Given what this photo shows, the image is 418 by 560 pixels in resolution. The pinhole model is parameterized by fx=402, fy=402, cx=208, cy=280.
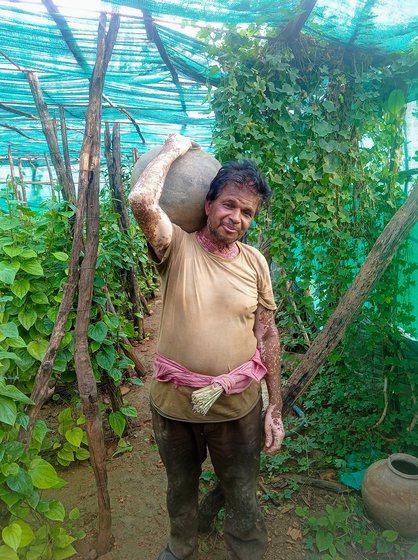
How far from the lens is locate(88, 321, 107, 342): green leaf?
9.71ft

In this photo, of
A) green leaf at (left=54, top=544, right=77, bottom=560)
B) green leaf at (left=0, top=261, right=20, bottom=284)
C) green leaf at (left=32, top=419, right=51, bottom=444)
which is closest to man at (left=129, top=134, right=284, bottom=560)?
green leaf at (left=54, top=544, right=77, bottom=560)

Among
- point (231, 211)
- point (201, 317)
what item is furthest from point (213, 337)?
point (231, 211)

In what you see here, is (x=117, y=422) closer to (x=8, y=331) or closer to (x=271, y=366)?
(x=8, y=331)

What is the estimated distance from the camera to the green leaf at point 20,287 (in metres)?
2.52

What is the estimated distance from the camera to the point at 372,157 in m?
3.36

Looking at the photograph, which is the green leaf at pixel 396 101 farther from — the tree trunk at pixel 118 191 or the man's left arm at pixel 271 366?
the tree trunk at pixel 118 191

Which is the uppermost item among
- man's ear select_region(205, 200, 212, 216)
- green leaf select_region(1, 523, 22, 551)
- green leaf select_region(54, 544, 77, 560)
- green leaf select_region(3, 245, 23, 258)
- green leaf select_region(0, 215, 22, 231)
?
man's ear select_region(205, 200, 212, 216)

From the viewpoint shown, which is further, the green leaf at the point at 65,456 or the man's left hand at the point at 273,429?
the green leaf at the point at 65,456

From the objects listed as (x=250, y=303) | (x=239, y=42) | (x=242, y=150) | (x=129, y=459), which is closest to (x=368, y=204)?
(x=242, y=150)

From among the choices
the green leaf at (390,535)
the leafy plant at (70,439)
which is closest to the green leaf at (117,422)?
the leafy plant at (70,439)

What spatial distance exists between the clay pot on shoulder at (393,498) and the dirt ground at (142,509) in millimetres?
282

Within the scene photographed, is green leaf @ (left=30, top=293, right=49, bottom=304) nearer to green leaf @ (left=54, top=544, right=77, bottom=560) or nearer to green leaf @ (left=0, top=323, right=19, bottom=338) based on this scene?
green leaf @ (left=0, top=323, right=19, bottom=338)

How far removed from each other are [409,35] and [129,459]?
3.77m

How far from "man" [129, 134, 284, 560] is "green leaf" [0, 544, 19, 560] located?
28.2 inches
